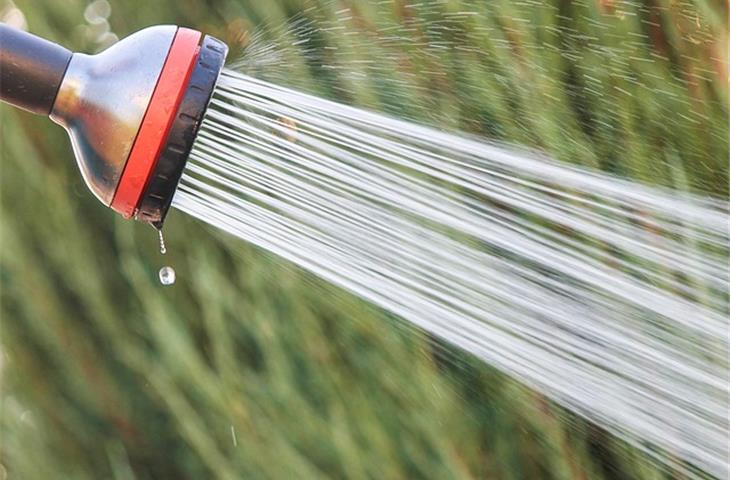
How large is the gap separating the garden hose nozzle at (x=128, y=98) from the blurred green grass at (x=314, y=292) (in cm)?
14

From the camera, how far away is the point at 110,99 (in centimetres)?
52

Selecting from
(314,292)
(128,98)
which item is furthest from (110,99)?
(314,292)

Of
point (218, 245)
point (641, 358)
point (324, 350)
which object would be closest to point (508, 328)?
point (641, 358)

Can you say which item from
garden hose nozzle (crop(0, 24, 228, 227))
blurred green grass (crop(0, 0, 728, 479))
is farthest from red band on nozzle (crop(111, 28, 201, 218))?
blurred green grass (crop(0, 0, 728, 479))

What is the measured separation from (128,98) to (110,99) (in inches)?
0.5

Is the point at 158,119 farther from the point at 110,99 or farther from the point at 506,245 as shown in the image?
the point at 506,245

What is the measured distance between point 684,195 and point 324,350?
0.27 meters

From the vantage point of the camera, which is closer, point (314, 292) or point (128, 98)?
point (128, 98)

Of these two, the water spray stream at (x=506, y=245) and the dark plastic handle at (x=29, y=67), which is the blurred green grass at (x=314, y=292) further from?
the dark plastic handle at (x=29, y=67)

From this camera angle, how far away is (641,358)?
1.64ft

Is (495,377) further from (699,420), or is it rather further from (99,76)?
(99,76)

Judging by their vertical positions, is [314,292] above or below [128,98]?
below

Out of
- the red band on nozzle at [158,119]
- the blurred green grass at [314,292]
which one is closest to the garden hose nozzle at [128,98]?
the red band on nozzle at [158,119]

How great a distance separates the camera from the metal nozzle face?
1.68 feet
